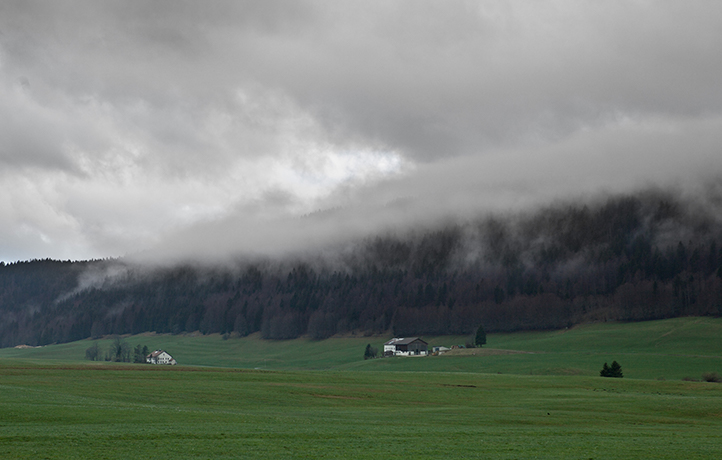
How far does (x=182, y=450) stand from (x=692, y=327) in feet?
627

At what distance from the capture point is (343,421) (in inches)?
1828

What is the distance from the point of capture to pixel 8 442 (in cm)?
3128

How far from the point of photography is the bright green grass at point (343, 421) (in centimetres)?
3212

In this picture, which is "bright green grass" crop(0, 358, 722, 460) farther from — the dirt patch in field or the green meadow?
the dirt patch in field

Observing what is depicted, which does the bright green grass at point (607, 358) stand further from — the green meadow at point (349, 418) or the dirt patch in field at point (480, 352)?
the green meadow at point (349, 418)

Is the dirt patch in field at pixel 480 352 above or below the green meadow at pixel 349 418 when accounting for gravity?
below

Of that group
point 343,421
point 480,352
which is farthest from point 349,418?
point 480,352

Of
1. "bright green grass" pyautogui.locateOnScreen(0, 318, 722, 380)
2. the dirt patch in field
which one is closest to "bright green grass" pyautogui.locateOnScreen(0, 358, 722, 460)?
"bright green grass" pyautogui.locateOnScreen(0, 318, 722, 380)

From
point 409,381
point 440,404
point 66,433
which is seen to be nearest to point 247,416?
point 66,433

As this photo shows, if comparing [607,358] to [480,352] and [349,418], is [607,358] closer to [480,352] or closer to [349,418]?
[480,352]

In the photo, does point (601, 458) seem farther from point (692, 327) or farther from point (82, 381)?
point (692, 327)

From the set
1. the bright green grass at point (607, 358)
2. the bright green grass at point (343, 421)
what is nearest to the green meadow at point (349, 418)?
the bright green grass at point (343, 421)

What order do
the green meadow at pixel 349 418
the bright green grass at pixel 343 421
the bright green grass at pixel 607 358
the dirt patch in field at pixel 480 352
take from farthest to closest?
the dirt patch in field at pixel 480 352 → the bright green grass at pixel 607 358 → the green meadow at pixel 349 418 → the bright green grass at pixel 343 421

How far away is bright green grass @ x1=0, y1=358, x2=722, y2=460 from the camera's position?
105ft
